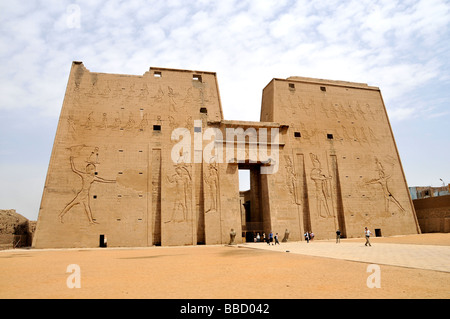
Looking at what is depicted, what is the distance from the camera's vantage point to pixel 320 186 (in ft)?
70.0

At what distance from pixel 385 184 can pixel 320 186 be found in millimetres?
5864

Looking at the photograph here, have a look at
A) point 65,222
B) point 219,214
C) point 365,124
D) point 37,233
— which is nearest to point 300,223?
point 219,214

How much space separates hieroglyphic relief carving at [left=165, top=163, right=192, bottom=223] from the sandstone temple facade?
7cm

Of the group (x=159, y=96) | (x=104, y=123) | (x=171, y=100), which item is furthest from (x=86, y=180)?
(x=171, y=100)

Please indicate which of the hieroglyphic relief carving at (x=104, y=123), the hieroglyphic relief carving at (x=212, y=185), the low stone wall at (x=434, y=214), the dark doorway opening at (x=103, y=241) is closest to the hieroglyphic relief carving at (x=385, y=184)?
the low stone wall at (x=434, y=214)

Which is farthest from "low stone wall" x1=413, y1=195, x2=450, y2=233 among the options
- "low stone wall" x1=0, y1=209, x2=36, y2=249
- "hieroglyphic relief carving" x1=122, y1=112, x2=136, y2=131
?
"low stone wall" x1=0, y1=209, x2=36, y2=249

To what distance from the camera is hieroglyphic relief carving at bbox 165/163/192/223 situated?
18.3 m

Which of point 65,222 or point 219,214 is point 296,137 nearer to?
point 219,214

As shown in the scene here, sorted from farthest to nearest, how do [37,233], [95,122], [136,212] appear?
[95,122] < [136,212] < [37,233]
